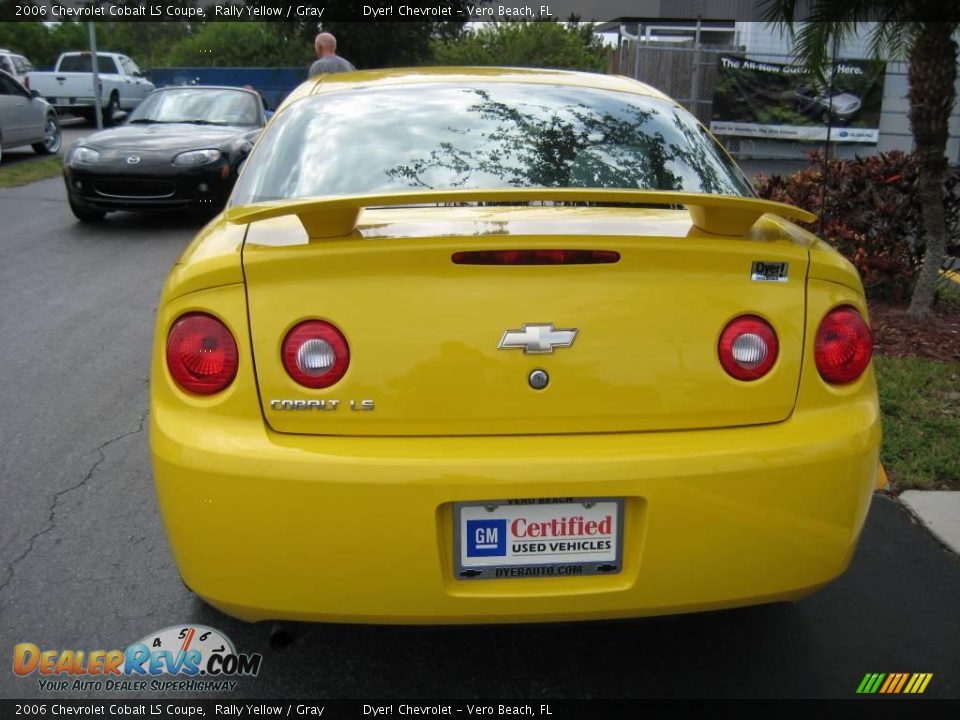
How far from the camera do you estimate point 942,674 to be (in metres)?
2.59

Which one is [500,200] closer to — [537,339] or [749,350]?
[537,339]

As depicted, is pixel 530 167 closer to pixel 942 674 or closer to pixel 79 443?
pixel 942 674

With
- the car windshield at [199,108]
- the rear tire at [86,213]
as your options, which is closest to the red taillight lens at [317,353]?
the rear tire at [86,213]

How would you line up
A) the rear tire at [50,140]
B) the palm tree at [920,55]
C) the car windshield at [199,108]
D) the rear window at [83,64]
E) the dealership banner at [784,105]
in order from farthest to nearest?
1. the rear window at [83,64]
2. the rear tire at [50,140]
3. the dealership banner at [784,105]
4. the car windshield at [199,108]
5. the palm tree at [920,55]

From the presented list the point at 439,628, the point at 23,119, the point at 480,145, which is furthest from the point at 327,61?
the point at 23,119

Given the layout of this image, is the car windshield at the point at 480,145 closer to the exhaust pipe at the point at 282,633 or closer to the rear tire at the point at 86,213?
the exhaust pipe at the point at 282,633

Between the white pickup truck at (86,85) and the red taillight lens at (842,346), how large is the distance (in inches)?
923

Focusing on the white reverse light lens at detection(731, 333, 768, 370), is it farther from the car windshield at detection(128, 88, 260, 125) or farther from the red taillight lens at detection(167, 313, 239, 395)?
the car windshield at detection(128, 88, 260, 125)

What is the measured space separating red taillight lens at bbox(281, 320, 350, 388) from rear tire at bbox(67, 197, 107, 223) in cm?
809

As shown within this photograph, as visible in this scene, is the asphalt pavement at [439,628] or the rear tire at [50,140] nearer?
the asphalt pavement at [439,628]

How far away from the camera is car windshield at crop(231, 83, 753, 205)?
276 centimetres

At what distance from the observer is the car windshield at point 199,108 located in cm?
1003

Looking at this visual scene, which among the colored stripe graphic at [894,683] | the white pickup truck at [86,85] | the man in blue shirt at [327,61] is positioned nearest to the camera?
the colored stripe graphic at [894,683]

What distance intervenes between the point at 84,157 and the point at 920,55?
733cm
